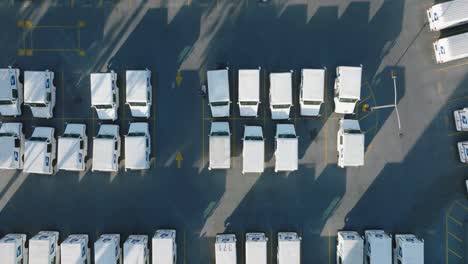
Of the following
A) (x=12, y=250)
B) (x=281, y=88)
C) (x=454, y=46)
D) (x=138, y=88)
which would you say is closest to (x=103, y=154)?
(x=138, y=88)

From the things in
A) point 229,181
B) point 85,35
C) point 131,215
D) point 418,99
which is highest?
point 85,35

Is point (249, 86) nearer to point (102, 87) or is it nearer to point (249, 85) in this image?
point (249, 85)

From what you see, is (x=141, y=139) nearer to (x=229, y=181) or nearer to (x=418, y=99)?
(x=229, y=181)

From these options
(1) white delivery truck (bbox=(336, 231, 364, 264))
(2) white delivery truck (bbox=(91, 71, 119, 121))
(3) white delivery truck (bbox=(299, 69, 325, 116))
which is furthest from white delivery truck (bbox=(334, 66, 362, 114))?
(2) white delivery truck (bbox=(91, 71, 119, 121))

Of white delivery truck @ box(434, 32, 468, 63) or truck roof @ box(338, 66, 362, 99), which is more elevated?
white delivery truck @ box(434, 32, 468, 63)

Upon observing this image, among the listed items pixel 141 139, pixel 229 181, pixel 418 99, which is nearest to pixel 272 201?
pixel 229 181

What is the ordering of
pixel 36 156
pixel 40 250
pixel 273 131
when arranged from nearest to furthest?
1. pixel 40 250
2. pixel 36 156
3. pixel 273 131

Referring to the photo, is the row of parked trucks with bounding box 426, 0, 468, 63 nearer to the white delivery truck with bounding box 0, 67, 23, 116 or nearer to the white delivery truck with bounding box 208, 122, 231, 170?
the white delivery truck with bounding box 208, 122, 231, 170
